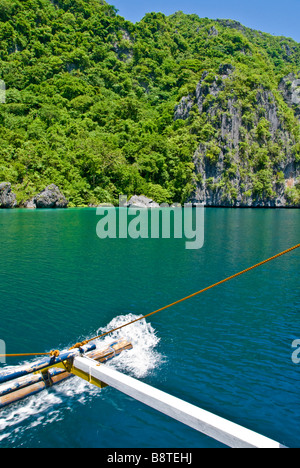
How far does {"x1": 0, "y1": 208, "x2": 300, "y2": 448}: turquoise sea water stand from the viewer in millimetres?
6855

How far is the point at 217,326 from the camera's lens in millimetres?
12375

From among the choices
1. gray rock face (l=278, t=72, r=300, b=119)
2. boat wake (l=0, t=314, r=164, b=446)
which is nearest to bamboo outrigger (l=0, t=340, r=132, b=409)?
boat wake (l=0, t=314, r=164, b=446)

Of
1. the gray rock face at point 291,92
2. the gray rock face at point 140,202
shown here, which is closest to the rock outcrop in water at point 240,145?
the gray rock face at point 291,92

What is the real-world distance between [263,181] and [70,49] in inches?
4045

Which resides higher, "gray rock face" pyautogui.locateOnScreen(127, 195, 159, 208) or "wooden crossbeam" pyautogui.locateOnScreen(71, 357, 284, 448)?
"gray rock face" pyautogui.locateOnScreen(127, 195, 159, 208)

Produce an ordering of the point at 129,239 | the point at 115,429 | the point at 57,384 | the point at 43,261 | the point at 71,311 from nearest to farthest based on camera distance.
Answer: the point at 115,429, the point at 57,384, the point at 71,311, the point at 43,261, the point at 129,239

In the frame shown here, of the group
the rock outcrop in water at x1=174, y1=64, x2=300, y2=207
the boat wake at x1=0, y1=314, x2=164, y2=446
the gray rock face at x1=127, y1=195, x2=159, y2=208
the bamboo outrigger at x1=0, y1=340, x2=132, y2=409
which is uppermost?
the rock outcrop in water at x1=174, y1=64, x2=300, y2=207


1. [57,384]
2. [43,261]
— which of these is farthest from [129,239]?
[57,384]

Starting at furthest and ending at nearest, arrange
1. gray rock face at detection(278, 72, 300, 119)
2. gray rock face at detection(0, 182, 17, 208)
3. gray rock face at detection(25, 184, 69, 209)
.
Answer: gray rock face at detection(278, 72, 300, 119)
gray rock face at detection(25, 184, 69, 209)
gray rock face at detection(0, 182, 17, 208)

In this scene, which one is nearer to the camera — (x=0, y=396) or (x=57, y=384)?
(x=0, y=396)

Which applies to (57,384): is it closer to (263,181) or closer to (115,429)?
(115,429)

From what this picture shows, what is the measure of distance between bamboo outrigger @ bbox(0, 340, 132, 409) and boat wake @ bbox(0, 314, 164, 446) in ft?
0.88

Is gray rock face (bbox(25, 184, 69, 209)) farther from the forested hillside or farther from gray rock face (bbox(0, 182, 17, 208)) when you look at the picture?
gray rock face (bbox(0, 182, 17, 208))

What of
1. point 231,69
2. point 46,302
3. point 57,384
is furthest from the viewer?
point 231,69
